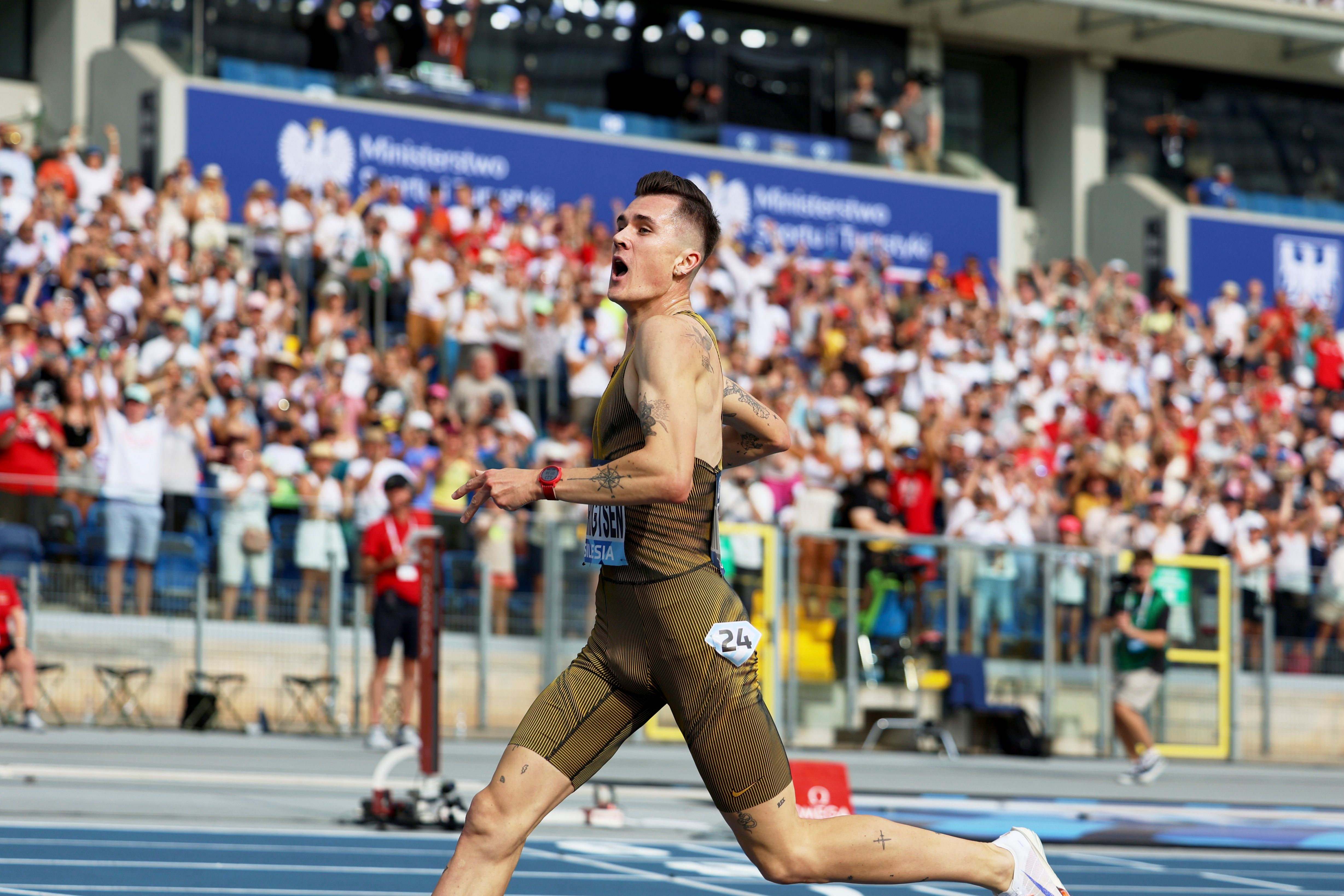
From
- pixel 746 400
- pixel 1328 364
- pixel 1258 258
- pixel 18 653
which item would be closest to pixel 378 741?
pixel 18 653

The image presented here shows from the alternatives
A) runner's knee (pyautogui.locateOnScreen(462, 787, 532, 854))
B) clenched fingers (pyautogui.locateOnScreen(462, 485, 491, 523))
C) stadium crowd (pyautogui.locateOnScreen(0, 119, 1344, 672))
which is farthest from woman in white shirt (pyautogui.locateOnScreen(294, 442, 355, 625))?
clenched fingers (pyautogui.locateOnScreen(462, 485, 491, 523))

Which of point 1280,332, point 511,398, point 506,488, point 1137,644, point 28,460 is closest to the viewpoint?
point 506,488

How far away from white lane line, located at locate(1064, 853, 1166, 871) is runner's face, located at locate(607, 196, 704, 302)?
6.11 m

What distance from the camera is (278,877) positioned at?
8305mm

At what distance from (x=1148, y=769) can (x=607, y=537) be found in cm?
1109

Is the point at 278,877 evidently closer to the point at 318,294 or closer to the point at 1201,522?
the point at 318,294

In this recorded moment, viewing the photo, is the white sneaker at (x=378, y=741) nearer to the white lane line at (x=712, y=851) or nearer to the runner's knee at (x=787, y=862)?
the white lane line at (x=712, y=851)

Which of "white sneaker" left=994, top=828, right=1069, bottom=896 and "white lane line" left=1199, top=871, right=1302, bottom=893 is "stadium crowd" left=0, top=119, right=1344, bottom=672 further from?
"white sneaker" left=994, top=828, right=1069, bottom=896

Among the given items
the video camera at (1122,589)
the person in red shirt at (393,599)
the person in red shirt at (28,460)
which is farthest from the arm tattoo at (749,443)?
the video camera at (1122,589)

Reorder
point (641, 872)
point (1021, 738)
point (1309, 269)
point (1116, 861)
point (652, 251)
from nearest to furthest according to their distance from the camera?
point (652, 251)
point (641, 872)
point (1116, 861)
point (1021, 738)
point (1309, 269)

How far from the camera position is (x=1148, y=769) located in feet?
49.9

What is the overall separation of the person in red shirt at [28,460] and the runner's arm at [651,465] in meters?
10.5

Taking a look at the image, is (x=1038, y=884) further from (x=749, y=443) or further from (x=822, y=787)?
(x=822, y=787)

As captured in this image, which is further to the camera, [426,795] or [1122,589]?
[1122,589]
